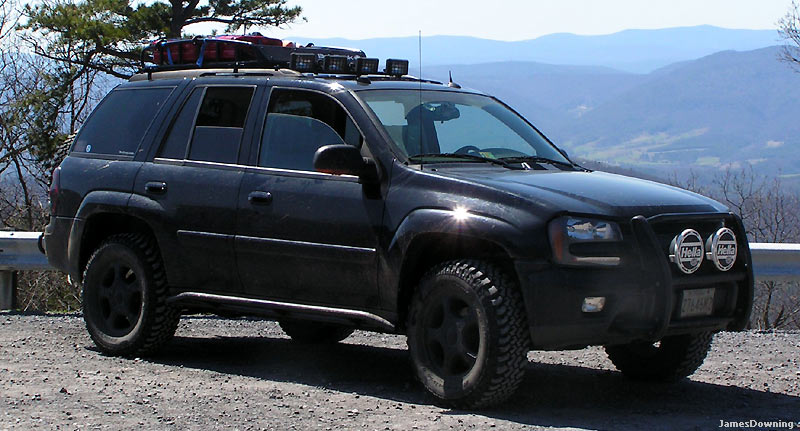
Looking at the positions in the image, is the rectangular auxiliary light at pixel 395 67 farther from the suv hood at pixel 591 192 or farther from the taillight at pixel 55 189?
the taillight at pixel 55 189

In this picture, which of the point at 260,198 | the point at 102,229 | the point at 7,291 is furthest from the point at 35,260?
the point at 260,198

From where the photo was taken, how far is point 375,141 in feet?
20.3

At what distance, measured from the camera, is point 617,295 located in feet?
17.5

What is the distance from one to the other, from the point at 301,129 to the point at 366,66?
2.53 ft

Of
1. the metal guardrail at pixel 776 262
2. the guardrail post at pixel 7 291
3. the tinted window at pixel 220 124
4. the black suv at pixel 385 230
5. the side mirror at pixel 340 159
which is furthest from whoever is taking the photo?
the guardrail post at pixel 7 291

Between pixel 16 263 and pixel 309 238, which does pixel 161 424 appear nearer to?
pixel 309 238

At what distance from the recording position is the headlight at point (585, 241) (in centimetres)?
528

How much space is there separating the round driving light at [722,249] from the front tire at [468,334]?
101 centimetres

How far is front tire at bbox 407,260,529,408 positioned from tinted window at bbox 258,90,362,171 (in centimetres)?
105

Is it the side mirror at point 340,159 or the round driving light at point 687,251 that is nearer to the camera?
the round driving light at point 687,251

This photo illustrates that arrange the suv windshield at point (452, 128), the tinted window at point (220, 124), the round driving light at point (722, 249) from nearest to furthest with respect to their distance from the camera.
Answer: the round driving light at point (722, 249)
the suv windshield at point (452, 128)
the tinted window at point (220, 124)

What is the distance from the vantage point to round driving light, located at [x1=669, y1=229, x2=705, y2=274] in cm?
549

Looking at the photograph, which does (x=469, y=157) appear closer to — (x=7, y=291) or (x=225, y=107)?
(x=225, y=107)

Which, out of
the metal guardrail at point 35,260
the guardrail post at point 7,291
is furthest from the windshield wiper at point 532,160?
the guardrail post at point 7,291
